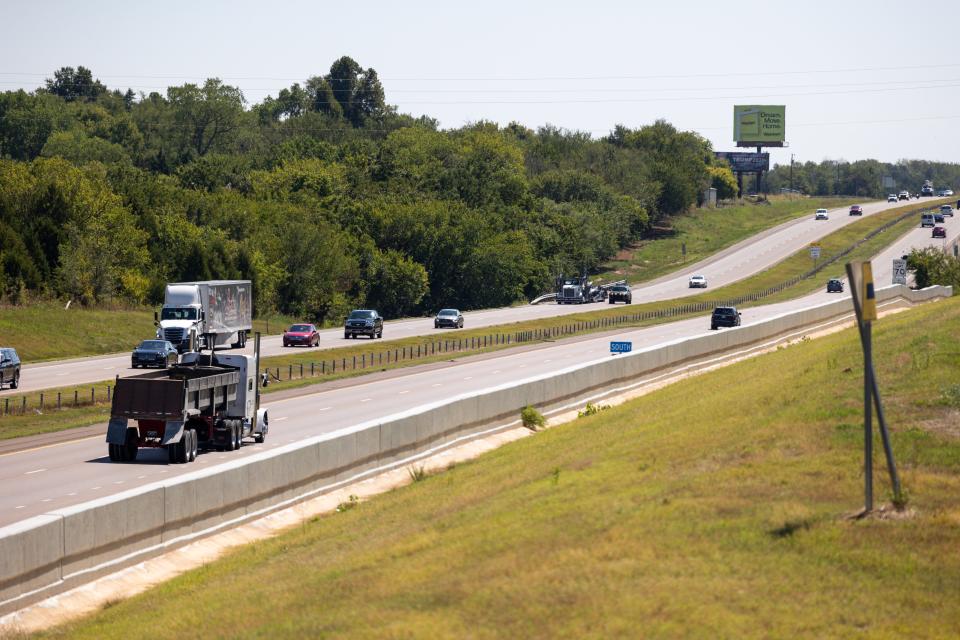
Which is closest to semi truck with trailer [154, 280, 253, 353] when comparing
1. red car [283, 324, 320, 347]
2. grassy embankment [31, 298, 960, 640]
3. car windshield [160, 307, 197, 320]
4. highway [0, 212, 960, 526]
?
car windshield [160, 307, 197, 320]

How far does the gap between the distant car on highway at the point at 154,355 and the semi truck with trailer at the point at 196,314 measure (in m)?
2.99

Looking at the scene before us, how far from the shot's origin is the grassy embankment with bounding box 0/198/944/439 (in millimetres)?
43156

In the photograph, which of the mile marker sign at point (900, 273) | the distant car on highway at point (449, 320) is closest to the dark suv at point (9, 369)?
the distant car on highway at point (449, 320)

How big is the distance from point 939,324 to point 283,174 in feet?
423

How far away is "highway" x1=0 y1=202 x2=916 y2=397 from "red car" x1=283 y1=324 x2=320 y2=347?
3.46ft

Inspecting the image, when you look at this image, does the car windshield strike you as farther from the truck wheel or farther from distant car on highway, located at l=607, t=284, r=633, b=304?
distant car on highway, located at l=607, t=284, r=633, b=304

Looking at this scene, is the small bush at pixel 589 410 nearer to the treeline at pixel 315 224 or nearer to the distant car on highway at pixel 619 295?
the treeline at pixel 315 224

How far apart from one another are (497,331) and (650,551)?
74179 mm

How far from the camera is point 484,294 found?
449ft

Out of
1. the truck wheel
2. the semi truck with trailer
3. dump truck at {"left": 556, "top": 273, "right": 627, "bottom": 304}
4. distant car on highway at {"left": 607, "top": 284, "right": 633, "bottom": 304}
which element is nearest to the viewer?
the truck wheel

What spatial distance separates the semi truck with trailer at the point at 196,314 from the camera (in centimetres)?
6325

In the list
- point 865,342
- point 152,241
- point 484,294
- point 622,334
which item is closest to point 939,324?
point 865,342

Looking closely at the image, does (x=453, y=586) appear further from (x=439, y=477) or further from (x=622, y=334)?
(x=622, y=334)

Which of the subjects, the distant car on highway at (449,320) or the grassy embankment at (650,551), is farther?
the distant car on highway at (449,320)
